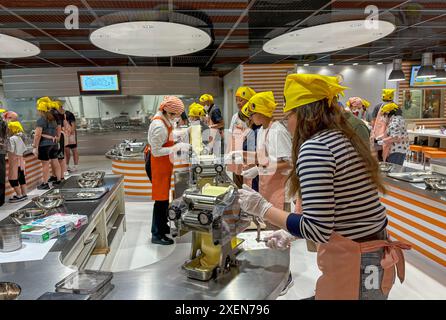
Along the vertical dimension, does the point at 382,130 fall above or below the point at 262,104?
below

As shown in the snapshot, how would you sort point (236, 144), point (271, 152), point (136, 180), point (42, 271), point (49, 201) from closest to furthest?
point (42, 271)
point (49, 201)
point (271, 152)
point (236, 144)
point (136, 180)

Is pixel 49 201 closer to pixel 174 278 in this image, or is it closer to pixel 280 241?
pixel 174 278

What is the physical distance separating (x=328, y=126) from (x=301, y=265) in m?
2.25

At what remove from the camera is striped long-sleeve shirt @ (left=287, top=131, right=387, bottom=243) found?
1055 millimetres

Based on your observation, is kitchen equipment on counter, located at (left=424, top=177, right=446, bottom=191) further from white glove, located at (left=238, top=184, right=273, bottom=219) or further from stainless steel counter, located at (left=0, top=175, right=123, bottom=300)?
stainless steel counter, located at (left=0, top=175, right=123, bottom=300)

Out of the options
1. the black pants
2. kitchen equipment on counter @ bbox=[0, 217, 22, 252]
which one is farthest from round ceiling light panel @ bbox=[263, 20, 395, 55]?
→ kitchen equipment on counter @ bbox=[0, 217, 22, 252]

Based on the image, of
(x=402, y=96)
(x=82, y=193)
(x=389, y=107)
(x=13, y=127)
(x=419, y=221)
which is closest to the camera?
(x=82, y=193)

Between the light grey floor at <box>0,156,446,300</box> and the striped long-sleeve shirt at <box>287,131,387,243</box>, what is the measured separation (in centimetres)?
158

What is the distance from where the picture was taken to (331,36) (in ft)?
19.1

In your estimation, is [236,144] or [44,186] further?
[44,186]

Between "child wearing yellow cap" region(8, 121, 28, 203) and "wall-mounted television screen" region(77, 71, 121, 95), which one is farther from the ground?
"wall-mounted television screen" region(77, 71, 121, 95)

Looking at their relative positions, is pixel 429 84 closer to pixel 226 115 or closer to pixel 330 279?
pixel 226 115

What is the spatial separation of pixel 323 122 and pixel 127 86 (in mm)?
10143

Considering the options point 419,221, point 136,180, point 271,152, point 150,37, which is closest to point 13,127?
point 136,180
